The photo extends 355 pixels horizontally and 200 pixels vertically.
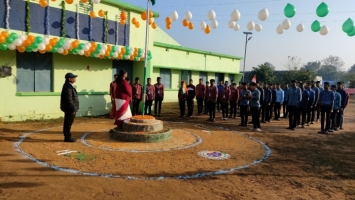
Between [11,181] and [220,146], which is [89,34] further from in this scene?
[11,181]

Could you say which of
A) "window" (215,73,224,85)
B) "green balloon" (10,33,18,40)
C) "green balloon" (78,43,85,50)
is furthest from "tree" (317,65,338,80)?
"green balloon" (10,33,18,40)

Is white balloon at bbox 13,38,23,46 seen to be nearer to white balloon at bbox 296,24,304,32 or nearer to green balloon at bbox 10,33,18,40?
green balloon at bbox 10,33,18,40

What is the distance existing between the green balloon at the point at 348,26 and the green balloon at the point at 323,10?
2.77ft

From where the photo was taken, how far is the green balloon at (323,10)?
29.6ft

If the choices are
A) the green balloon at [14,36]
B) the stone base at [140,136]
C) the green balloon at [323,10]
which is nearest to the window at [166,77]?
the green balloon at [14,36]

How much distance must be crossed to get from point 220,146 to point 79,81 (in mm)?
7696

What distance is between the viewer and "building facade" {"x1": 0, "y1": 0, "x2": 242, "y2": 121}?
10.1 metres

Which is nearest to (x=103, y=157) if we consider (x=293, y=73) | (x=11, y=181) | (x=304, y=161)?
(x=11, y=181)

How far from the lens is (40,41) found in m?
9.95

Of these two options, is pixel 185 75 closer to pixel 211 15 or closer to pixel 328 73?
pixel 211 15

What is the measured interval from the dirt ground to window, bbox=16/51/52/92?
89.3 inches

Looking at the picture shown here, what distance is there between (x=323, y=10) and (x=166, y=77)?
1288 cm

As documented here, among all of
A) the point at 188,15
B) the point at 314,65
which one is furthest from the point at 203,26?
the point at 314,65

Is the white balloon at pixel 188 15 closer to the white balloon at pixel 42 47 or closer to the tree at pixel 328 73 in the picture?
the white balloon at pixel 42 47
